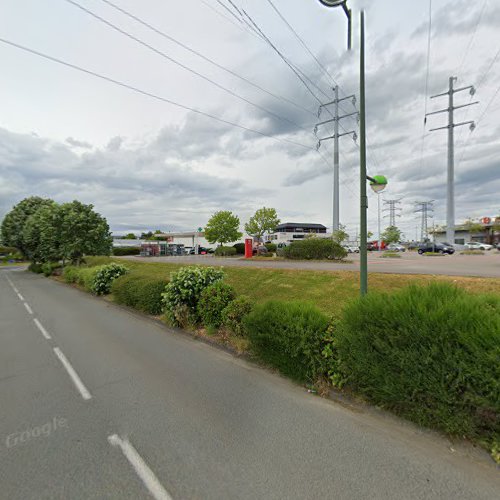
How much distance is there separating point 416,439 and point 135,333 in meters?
6.26

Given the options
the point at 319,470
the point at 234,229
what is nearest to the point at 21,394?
the point at 319,470

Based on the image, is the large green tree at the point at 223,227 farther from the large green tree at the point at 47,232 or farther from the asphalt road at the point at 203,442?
the asphalt road at the point at 203,442

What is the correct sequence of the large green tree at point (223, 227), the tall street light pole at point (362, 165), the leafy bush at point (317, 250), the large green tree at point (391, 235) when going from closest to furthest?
the tall street light pole at point (362, 165) → the leafy bush at point (317, 250) → the large green tree at point (223, 227) → the large green tree at point (391, 235)

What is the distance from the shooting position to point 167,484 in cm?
223

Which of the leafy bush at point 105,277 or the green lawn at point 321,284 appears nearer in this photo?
the green lawn at point 321,284

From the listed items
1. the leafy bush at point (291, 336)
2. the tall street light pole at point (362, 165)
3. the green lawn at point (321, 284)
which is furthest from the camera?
the green lawn at point (321, 284)

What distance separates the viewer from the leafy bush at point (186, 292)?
706 centimetres

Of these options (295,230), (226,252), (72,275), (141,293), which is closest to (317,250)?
(141,293)

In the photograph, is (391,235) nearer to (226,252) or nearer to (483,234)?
(483,234)

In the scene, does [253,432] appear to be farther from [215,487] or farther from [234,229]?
[234,229]

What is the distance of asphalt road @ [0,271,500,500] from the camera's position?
2180mm

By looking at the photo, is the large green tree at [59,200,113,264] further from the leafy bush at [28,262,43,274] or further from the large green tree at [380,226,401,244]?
the large green tree at [380,226,401,244]

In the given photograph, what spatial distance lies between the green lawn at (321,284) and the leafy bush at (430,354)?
355cm

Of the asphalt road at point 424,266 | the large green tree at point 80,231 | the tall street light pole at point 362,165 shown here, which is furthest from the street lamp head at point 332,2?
the large green tree at point 80,231
